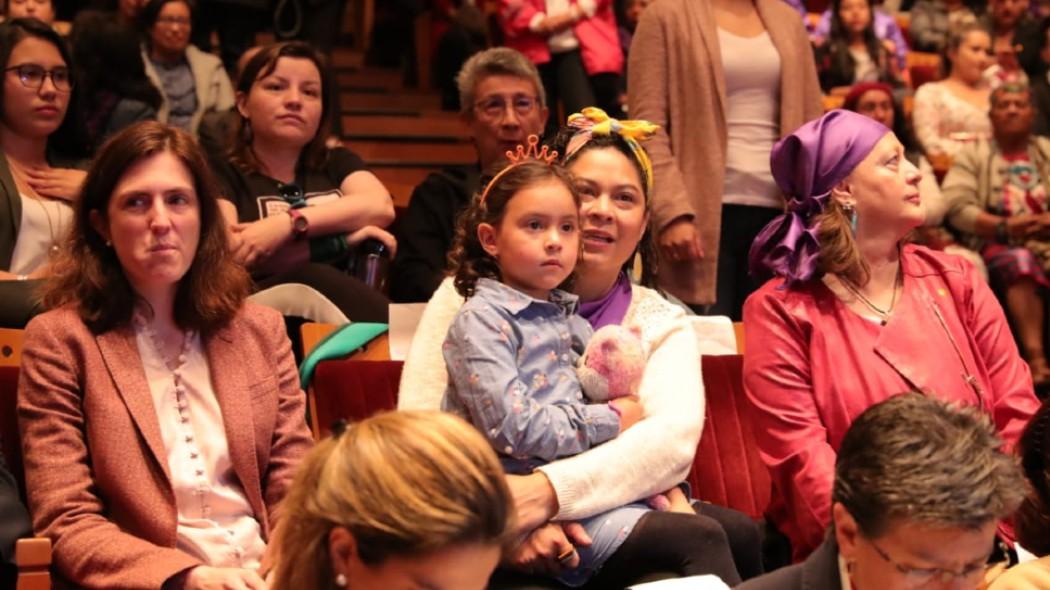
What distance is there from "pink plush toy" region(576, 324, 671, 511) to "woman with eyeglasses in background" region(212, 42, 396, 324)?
1.05 m

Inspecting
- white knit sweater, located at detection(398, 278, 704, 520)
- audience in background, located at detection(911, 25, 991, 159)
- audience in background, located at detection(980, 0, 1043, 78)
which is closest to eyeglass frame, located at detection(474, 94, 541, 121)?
white knit sweater, located at detection(398, 278, 704, 520)

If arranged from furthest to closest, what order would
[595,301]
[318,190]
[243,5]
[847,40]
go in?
[847,40] → [243,5] → [318,190] → [595,301]

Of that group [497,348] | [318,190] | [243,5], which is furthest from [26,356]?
[243,5]

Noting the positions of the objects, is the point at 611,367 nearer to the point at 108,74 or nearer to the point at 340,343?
the point at 340,343

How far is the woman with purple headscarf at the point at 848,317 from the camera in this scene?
2840 mm

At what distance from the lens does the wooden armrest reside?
2.22m

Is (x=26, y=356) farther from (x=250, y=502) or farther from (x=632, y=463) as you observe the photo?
(x=632, y=463)

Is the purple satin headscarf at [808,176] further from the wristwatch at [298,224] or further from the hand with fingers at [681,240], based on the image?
the wristwatch at [298,224]

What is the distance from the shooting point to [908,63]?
8.42 meters

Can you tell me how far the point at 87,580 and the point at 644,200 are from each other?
129 cm

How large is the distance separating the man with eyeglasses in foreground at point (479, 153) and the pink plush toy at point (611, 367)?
1.42m

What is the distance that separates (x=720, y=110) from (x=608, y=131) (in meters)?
1.05

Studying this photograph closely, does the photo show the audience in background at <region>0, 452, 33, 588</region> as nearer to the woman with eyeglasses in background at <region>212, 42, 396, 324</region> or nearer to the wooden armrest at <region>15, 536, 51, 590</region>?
the wooden armrest at <region>15, 536, 51, 590</region>

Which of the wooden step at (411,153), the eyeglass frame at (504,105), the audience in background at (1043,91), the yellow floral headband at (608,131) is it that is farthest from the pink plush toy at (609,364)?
the wooden step at (411,153)
